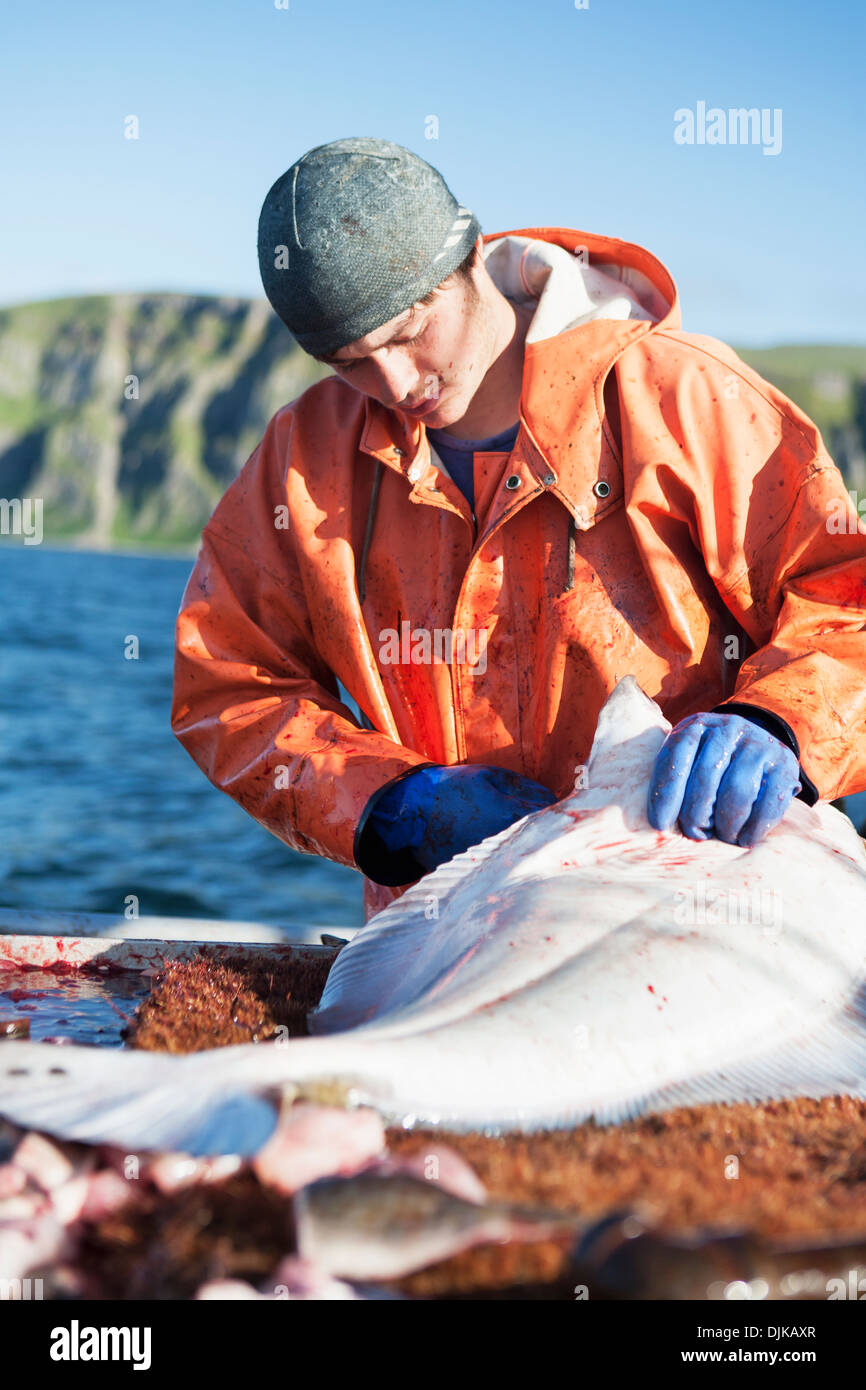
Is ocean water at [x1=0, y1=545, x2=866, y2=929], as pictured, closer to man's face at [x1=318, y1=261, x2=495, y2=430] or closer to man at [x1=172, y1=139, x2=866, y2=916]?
man at [x1=172, y1=139, x2=866, y2=916]

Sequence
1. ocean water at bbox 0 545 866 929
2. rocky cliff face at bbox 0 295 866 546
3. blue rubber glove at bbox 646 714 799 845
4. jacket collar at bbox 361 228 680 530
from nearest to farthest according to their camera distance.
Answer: blue rubber glove at bbox 646 714 799 845, jacket collar at bbox 361 228 680 530, ocean water at bbox 0 545 866 929, rocky cliff face at bbox 0 295 866 546

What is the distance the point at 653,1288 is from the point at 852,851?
1.44m

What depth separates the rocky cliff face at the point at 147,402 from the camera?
123 meters

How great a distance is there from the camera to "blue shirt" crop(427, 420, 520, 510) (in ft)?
11.0

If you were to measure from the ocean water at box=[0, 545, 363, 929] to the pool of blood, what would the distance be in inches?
45.8

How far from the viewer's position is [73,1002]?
113 inches

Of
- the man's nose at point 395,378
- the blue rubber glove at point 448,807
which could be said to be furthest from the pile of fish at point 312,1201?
the man's nose at point 395,378

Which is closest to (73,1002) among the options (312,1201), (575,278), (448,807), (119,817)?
(448,807)

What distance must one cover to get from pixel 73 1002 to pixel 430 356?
1.89 metres

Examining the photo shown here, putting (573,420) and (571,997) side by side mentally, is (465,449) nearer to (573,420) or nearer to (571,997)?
(573,420)

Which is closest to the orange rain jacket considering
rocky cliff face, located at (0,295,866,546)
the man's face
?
the man's face

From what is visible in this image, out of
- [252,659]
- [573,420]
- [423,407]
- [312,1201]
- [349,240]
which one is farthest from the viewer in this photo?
[252,659]

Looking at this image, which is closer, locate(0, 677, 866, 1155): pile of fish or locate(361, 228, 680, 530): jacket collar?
locate(0, 677, 866, 1155): pile of fish
